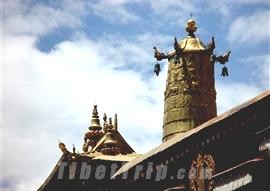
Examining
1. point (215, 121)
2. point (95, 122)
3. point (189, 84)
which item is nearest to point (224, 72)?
point (189, 84)

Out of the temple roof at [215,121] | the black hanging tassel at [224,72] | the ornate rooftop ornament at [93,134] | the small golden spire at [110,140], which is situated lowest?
the temple roof at [215,121]

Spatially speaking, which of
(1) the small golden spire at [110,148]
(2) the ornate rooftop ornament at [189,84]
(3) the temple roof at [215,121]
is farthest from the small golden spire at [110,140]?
(3) the temple roof at [215,121]

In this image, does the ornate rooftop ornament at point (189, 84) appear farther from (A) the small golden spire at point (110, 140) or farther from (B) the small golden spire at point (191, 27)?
(A) the small golden spire at point (110, 140)

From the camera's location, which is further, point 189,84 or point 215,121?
point 189,84

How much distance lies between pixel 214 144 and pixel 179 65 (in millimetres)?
15702

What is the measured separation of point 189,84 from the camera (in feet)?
87.1

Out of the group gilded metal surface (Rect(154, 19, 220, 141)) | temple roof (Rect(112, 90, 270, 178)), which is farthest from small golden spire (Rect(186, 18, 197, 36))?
temple roof (Rect(112, 90, 270, 178))

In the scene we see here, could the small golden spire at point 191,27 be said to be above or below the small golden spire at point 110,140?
above

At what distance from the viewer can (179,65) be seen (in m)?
27.3

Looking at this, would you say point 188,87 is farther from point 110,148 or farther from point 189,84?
point 110,148

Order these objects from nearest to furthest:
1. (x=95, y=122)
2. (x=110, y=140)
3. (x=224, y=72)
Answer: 1. (x=110, y=140)
2. (x=224, y=72)
3. (x=95, y=122)

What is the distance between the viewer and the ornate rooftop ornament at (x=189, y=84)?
2610 centimetres

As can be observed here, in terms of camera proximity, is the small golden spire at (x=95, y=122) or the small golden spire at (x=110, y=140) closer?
the small golden spire at (x=110, y=140)

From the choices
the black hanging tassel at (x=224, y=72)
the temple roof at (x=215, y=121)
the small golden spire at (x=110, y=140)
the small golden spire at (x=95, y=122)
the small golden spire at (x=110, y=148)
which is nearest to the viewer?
the temple roof at (x=215, y=121)
